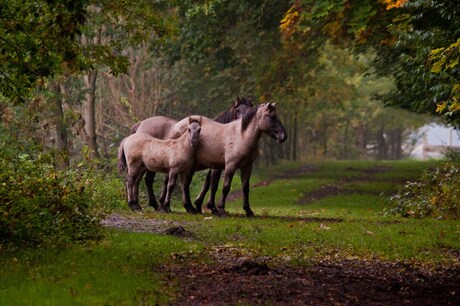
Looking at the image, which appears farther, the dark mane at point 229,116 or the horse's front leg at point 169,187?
the dark mane at point 229,116

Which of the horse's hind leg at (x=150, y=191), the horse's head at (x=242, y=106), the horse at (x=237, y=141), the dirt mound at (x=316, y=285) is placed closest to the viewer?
the dirt mound at (x=316, y=285)

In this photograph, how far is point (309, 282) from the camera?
34.9 feet

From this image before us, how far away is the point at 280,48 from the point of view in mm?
35250

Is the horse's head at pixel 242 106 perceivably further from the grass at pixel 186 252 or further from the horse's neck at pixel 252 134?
the grass at pixel 186 252

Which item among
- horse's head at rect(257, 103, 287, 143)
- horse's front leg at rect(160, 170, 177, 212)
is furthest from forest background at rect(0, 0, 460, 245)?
horse's head at rect(257, 103, 287, 143)

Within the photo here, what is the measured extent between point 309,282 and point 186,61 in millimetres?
23942

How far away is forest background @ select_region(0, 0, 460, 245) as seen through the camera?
1236 centimetres

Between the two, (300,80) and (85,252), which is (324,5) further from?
(300,80)

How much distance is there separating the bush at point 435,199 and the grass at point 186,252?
785 millimetres

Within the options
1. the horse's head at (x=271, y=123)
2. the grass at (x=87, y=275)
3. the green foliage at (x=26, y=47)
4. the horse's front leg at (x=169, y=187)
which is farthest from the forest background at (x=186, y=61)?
the horse's head at (x=271, y=123)

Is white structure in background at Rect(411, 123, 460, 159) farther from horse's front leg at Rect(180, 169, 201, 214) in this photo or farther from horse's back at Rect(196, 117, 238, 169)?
horse's front leg at Rect(180, 169, 201, 214)

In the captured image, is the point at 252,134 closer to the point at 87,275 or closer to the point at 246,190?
the point at 246,190

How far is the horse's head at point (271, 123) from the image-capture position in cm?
1844

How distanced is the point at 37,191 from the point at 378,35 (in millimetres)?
15977
